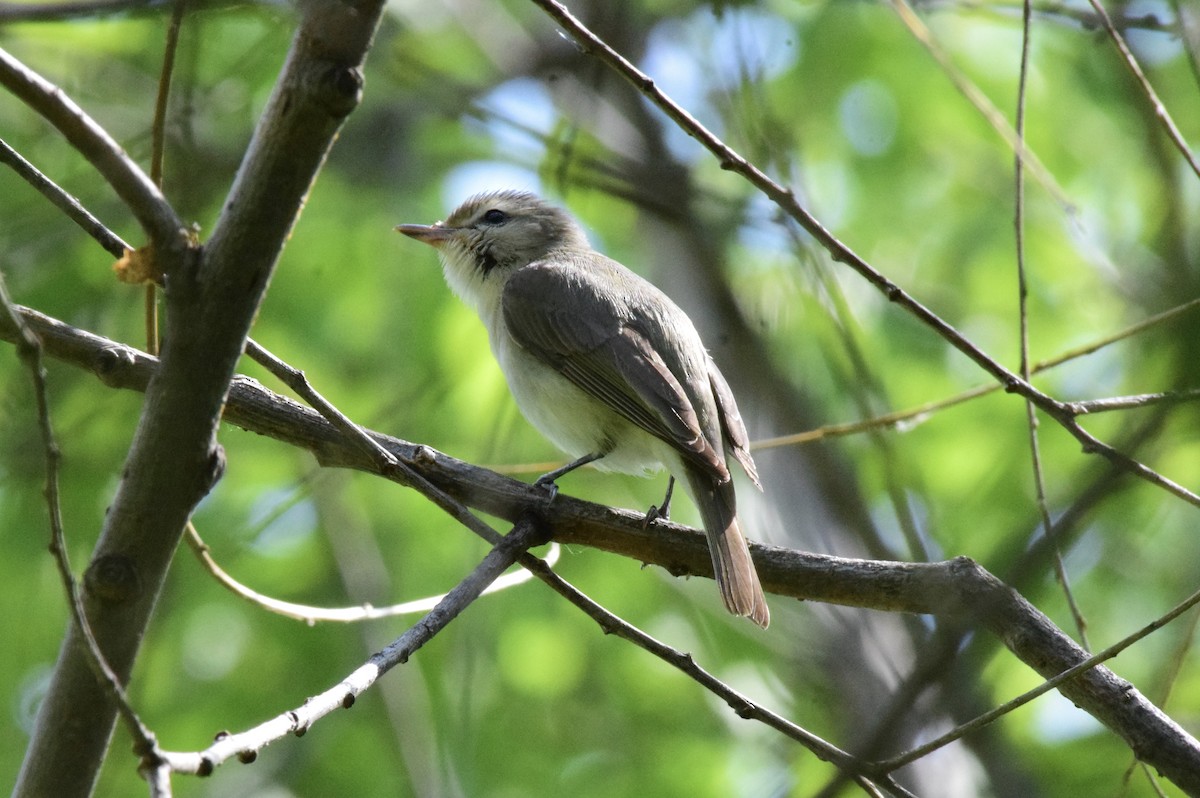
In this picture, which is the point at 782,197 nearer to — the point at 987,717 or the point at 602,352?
the point at 987,717

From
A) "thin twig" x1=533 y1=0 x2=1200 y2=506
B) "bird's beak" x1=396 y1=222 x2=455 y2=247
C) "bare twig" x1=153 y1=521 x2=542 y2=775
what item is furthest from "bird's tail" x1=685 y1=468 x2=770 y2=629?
"bird's beak" x1=396 y1=222 x2=455 y2=247

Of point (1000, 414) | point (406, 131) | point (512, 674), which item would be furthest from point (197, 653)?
point (1000, 414)

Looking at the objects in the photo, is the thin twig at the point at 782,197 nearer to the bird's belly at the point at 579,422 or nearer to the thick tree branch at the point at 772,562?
the thick tree branch at the point at 772,562

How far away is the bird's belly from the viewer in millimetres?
4512

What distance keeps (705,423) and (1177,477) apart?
2.85m

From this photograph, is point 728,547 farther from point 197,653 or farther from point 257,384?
point 197,653

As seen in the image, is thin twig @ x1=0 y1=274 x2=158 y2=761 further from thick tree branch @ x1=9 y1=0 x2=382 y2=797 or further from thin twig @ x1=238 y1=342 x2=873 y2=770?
thin twig @ x1=238 y1=342 x2=873 y2=770

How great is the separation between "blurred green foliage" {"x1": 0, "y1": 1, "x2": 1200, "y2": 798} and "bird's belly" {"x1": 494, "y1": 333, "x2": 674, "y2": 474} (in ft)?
0.94

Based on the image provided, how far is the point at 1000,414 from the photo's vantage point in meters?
6.08

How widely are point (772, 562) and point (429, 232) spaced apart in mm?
3006

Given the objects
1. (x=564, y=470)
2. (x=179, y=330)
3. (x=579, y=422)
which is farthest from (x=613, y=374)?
(x=179, y=330)

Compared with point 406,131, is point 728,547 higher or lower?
lower

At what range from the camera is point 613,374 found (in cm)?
443

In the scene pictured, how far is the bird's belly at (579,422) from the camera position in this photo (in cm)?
451
